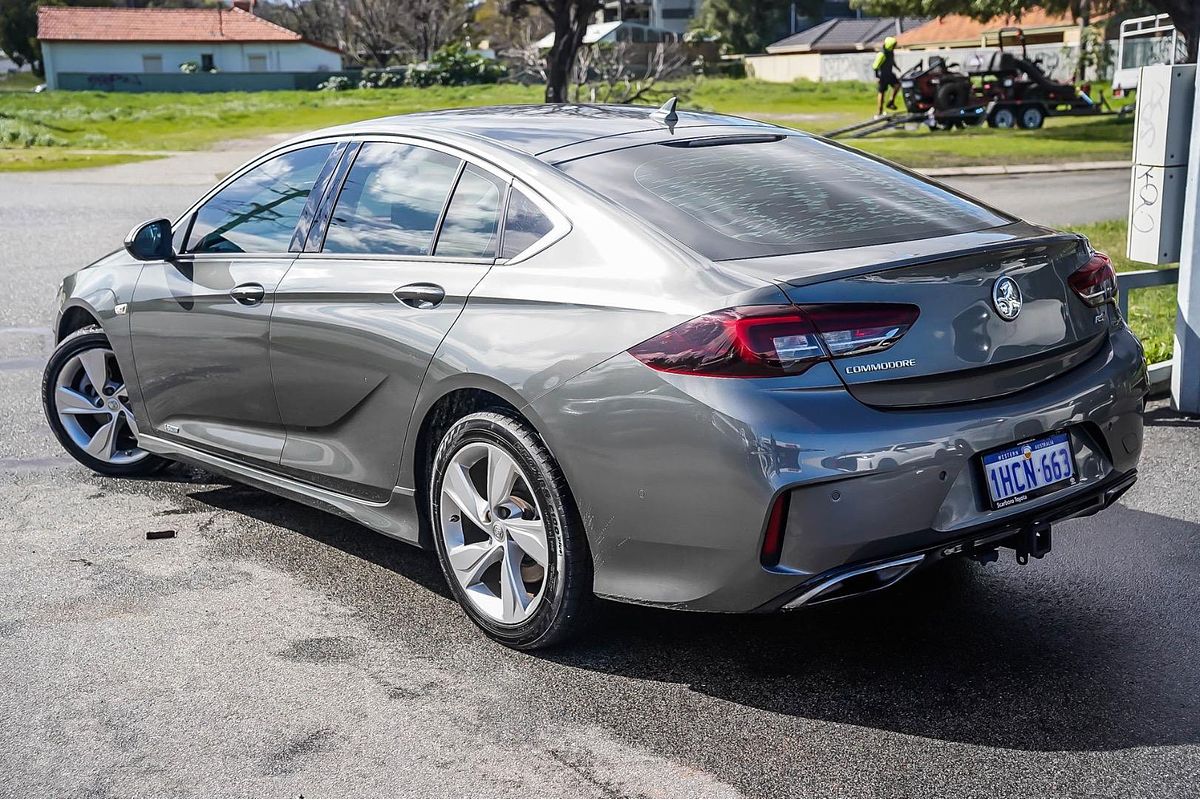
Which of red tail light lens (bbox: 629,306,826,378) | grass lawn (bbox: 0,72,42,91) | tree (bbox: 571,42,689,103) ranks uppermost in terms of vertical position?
grass lawn (bbox: 0,72,42,91)

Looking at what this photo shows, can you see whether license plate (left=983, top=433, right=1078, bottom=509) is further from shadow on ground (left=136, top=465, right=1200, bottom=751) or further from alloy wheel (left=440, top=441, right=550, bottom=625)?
alloy wheel (left=440, top=441, right=550, bottom=625)

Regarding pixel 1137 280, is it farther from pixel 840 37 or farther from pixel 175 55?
pixel 840 37

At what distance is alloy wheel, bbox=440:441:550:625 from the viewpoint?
4.08 m

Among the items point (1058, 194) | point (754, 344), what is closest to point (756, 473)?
point (754, 344)

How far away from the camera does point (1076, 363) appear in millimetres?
4020

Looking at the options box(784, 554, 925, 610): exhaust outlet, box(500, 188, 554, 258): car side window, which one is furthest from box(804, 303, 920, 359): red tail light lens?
box(500, 188, 554, 258): car side window

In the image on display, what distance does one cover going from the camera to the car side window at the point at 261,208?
5.07 m

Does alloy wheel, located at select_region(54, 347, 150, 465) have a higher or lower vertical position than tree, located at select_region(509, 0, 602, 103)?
lower

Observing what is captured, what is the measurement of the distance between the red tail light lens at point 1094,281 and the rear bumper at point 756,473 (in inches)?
13.7

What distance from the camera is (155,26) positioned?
83.9 meters

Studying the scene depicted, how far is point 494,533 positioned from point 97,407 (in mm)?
2819

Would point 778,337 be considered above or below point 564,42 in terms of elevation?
below

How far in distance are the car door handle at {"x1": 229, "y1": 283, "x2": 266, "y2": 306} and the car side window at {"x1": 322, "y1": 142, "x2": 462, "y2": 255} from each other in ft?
1.11

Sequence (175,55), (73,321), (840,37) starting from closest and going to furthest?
(73,321), (175,55), (840,37)
